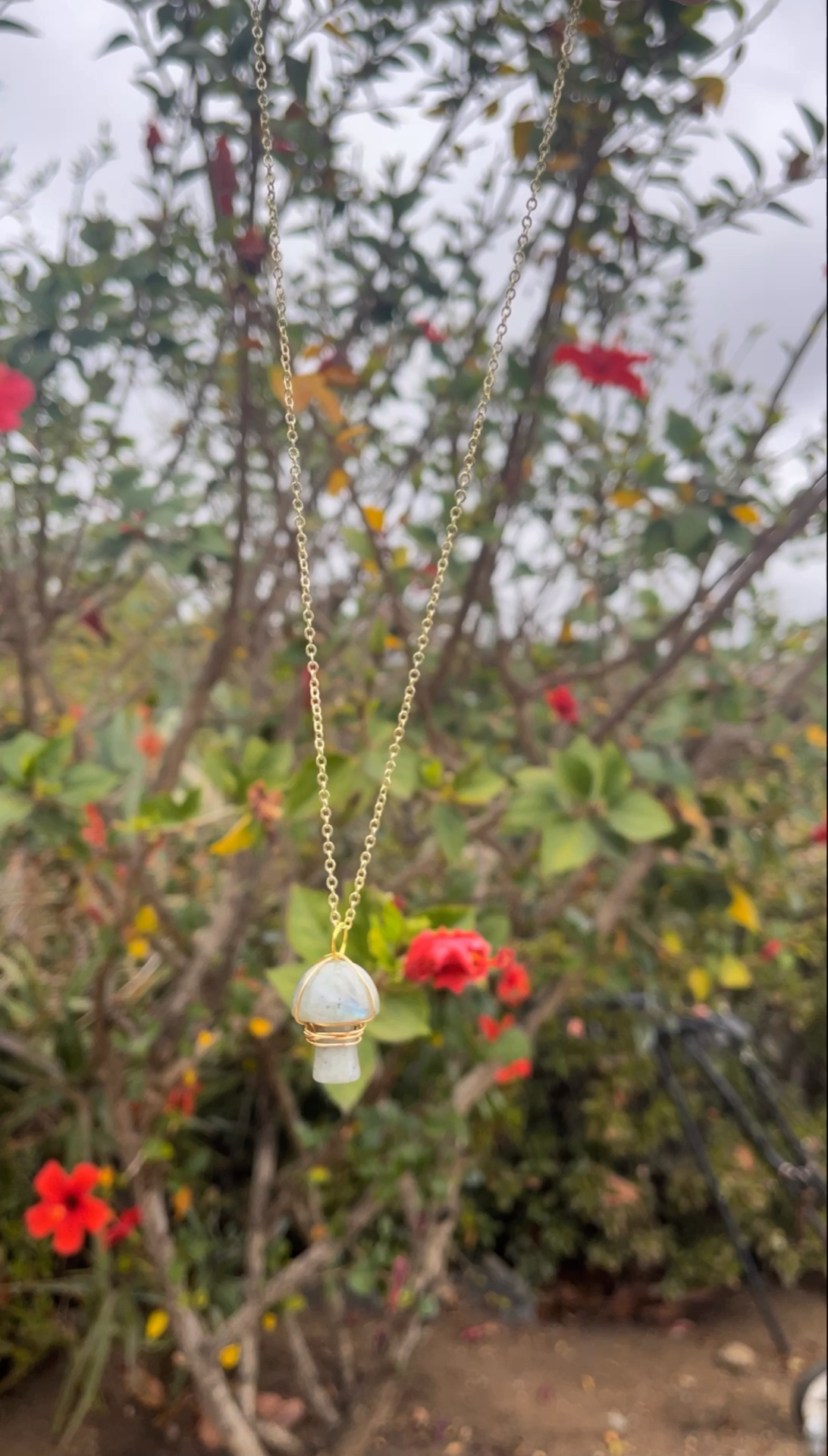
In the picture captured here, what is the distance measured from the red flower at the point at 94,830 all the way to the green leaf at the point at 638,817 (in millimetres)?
599

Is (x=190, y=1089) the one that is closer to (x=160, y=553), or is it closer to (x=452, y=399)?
(x=160, y=553)

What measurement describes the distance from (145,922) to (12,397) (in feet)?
2.32

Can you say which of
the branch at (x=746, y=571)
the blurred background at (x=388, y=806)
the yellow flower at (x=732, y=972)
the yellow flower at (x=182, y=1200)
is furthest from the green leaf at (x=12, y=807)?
the yellow flower at (x=732, y=972)

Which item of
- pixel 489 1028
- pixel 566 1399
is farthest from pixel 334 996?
pixel 566 1399

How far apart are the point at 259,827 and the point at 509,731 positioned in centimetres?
66

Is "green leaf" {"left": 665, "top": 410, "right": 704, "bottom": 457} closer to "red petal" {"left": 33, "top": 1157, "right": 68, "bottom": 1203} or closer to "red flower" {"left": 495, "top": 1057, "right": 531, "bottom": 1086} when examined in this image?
"red flower" {"left": 495, "top": 1057, "right": 531, "bottom": 1086}

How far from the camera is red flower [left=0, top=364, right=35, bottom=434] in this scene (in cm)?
102

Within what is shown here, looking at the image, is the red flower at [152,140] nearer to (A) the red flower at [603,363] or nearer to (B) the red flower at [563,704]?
(A) the red flower at [603,363]

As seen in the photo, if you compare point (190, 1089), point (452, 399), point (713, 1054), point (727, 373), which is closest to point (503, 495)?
point (452, 399)

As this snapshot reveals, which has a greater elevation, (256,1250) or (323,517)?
(323,517)

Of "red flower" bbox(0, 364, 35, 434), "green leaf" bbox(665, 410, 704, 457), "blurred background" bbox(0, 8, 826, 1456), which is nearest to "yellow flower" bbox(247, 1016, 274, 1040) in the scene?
"blurred background" bbox(0, 8, 826, 1456)

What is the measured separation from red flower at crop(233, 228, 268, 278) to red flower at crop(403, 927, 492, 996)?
830 millimetres

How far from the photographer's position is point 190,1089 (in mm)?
1524

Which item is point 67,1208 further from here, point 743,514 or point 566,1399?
point 743,514
